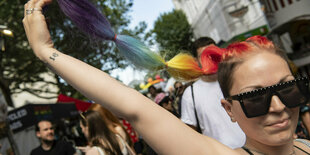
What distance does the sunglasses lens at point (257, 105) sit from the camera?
104cm

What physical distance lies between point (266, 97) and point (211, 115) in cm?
159

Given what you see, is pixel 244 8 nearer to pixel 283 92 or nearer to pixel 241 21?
pixel 241 21

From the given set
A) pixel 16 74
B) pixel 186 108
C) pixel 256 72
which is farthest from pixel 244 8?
pixel 256 72

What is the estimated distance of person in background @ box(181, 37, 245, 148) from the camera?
96.4 inches

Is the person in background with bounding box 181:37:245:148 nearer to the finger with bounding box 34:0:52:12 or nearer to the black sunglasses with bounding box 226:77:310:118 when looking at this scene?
the black sunglasses with bounding box 226:77:310:118

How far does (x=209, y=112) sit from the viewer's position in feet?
8.64

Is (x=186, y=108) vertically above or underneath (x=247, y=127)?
underneath

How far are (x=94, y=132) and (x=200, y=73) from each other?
185 cm

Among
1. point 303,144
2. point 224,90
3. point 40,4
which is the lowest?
point 303,144

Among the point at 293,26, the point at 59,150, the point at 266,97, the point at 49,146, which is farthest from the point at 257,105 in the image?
the point at 293,26

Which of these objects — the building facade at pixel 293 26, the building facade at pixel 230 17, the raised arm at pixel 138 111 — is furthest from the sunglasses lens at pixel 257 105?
the building facade at pixel 293 26

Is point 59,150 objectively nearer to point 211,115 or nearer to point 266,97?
point 211,115

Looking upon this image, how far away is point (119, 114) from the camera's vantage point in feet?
3.01

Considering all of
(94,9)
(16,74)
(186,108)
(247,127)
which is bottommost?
(186,108)
